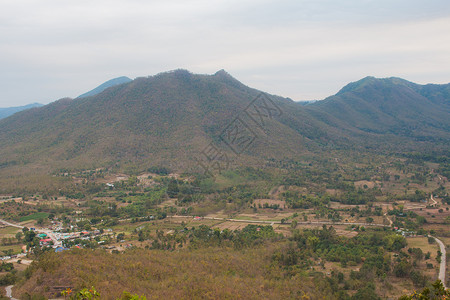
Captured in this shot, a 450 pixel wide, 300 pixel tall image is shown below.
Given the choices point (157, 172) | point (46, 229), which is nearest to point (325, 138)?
point (157, 172)

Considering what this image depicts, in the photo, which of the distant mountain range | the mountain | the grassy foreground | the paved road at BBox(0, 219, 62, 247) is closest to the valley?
the grassy foreground

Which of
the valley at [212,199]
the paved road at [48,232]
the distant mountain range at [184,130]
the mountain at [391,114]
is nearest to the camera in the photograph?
the valley at [212,199]

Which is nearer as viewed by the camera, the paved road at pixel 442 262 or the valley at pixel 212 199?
the valley at pixel 212 199

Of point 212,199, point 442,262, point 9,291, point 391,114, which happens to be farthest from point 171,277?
point 391,114

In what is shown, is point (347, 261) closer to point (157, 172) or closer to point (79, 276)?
point (79, 276)

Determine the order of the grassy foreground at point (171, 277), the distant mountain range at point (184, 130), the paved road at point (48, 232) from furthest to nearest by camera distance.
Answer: the distant mountain range at point (184, 130) → the paved road at point (48, 232) → the grassy foreground at point (171, 277)

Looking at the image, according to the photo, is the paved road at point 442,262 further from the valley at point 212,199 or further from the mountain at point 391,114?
the mountain at point 391,114

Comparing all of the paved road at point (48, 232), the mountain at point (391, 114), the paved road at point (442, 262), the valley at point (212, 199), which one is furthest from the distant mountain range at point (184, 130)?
the paved road at point (442, 262)

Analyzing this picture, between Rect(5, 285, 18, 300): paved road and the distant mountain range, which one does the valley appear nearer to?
Rect(5, 285, 18, 300): paved road
